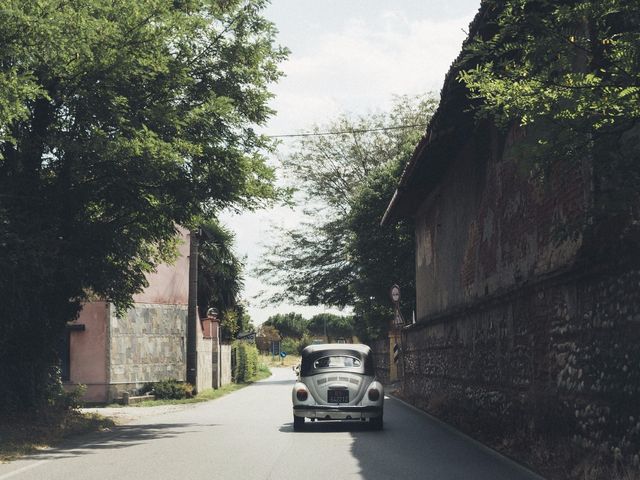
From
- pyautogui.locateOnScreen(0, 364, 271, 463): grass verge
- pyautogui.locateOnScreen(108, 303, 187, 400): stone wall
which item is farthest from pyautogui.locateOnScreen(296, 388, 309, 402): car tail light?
pyautogui.locateOnScreen(108, 303, 187, 400): stone wall

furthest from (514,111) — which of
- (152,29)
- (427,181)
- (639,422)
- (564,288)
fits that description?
(427,181)

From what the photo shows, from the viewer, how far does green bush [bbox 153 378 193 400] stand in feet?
105

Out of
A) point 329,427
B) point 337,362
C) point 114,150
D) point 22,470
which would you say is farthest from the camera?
point 329,427

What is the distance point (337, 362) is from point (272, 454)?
5.25 meters

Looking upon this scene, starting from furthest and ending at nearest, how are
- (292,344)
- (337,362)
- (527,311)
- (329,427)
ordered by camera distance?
(292,344) < (329,427) < (337,362) < (527,311)

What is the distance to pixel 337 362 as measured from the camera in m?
18.0

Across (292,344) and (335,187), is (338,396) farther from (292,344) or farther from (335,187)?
(292,344)

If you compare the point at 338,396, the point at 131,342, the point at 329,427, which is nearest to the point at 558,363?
the point at 338,396

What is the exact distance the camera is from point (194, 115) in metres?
17.2

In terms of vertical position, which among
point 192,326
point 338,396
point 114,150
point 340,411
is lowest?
point 340,411

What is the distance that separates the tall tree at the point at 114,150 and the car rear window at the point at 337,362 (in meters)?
3.88

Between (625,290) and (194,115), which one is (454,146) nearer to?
(194,115)

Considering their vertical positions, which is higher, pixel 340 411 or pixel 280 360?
pixel 280 360

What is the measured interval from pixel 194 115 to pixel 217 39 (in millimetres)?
3063
